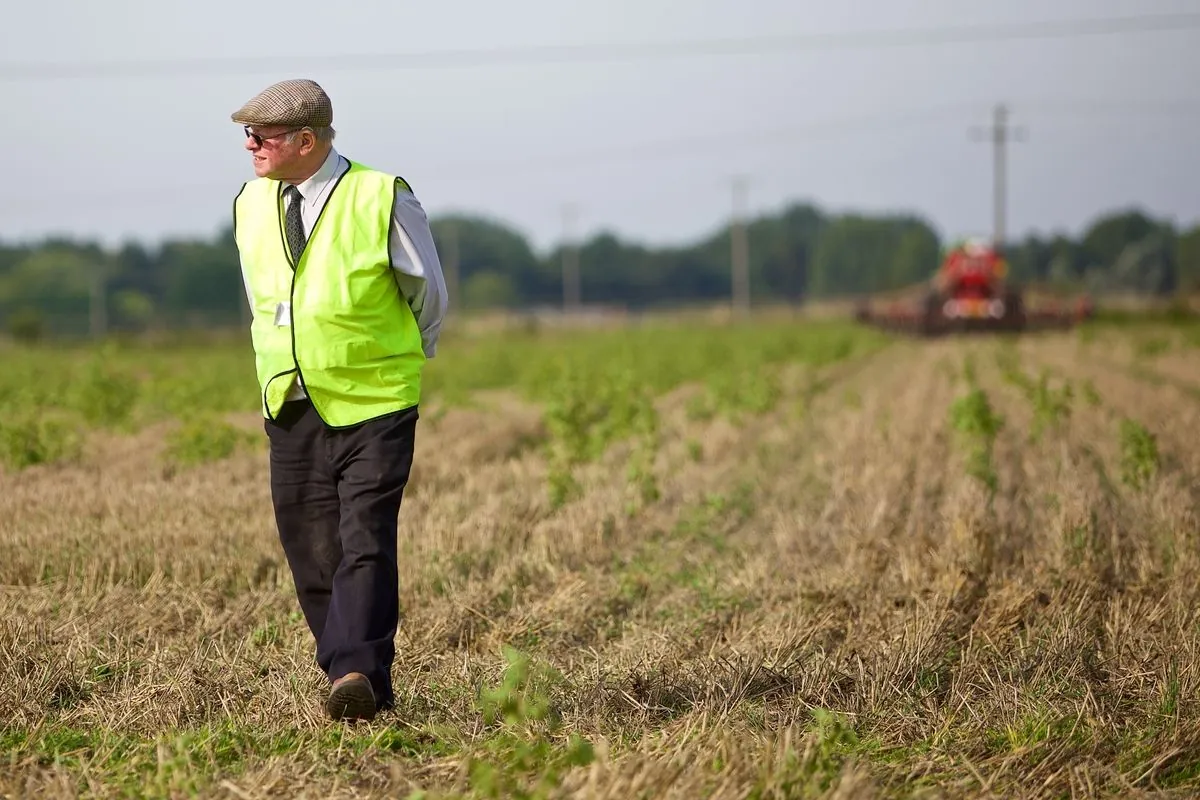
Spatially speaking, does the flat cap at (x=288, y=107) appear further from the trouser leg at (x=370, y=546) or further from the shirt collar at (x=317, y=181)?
the trouser leg at (x=370, y=546)

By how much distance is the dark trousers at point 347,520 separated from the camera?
13.9 ft

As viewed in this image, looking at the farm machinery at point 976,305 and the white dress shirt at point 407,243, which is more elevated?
the white dress shirt at point 407,243

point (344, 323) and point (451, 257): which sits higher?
point (451, 257)

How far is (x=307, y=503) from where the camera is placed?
4.50 meters

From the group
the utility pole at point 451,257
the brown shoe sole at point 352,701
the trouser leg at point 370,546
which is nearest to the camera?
the brown shoe sole at point 352,701

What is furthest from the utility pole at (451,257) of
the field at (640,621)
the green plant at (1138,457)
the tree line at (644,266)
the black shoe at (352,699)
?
the black shoe at (352,699)

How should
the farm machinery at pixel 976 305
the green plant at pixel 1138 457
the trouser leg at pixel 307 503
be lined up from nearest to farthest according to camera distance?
the trouser leg at pixel 307 503, the green plant at pixel 1138 457, the farm machinery at pixel 976 305

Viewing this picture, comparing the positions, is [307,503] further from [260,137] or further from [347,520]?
[260,137]

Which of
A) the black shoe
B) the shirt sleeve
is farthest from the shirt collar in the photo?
the black shoe

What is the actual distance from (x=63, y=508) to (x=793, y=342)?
2625cm

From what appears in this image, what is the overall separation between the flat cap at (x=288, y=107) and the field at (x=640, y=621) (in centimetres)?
177

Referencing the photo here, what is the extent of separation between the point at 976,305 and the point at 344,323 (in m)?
31.1

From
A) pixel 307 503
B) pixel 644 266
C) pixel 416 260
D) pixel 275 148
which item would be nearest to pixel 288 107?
pixel 275 148

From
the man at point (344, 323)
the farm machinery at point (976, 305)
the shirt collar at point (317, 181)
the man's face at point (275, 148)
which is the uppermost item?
the man's face at point (275, 148)
